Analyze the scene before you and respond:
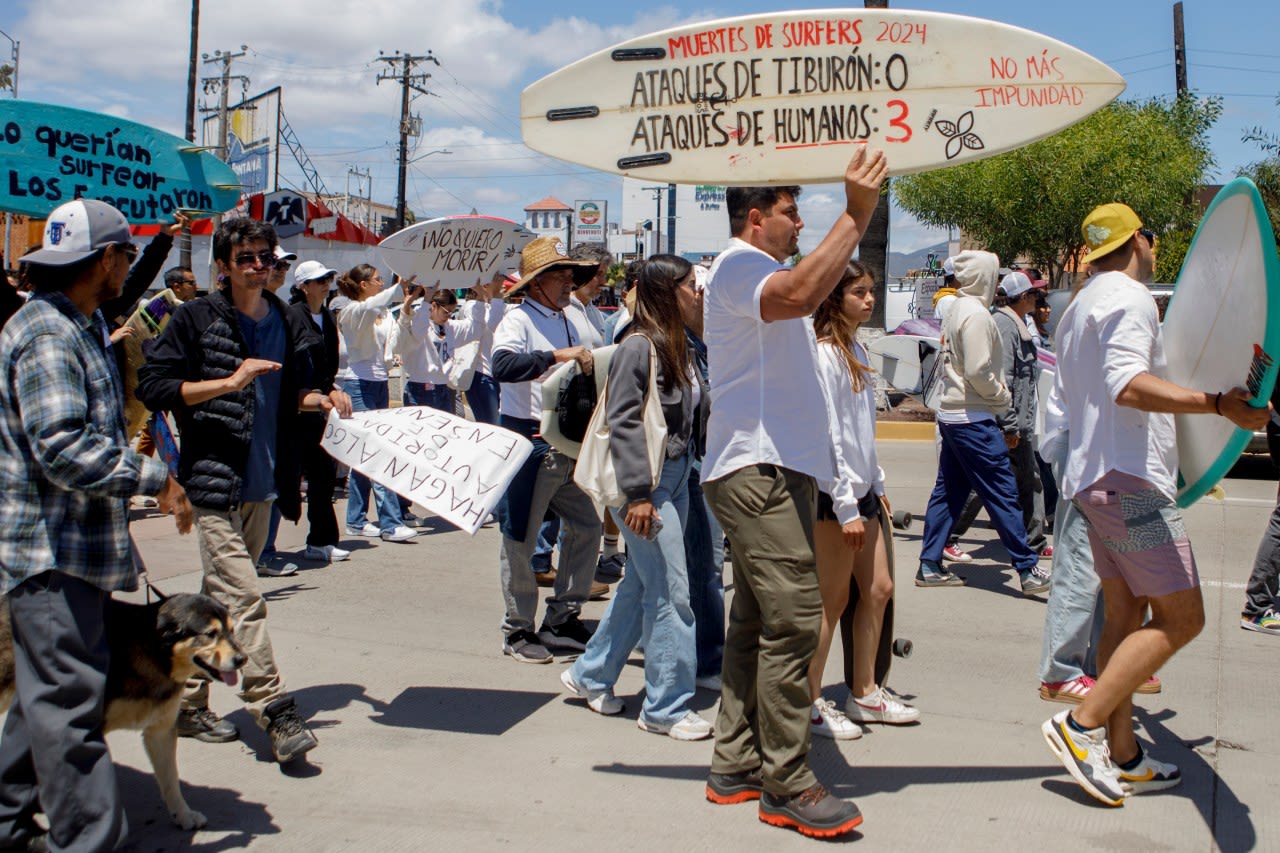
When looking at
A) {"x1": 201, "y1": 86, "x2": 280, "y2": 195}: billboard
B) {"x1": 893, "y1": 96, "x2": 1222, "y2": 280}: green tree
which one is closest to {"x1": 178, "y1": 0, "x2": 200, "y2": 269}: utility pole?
{"x1": 201, "y1": 86, "x2": 280, "y2": 195}: billboard

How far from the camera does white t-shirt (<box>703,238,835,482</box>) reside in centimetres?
354

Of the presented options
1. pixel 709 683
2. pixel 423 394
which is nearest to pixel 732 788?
pixel 709 683

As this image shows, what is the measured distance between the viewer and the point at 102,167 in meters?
5.48

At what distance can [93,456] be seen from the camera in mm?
3002

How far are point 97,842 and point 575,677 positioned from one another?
2125 mm

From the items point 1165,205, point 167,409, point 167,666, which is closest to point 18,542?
point 167,666

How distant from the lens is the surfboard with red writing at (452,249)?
315 inches

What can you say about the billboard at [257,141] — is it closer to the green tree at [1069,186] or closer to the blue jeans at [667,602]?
the green tree at [1069,186]

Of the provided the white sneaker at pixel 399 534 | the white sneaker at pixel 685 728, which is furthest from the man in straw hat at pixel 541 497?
the white sneaker at pixel 399 534

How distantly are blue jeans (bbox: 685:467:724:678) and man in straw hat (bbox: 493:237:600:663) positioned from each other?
68cm

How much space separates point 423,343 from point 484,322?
64cm

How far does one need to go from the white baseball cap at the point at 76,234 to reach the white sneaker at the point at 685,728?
2590 millimetres

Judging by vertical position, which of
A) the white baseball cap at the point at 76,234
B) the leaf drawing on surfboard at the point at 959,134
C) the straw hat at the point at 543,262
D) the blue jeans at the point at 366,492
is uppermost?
the leaf drawing on surfboard at the point at 959,134

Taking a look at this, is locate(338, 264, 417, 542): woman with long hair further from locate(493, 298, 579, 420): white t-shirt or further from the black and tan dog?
the black and tan dog
